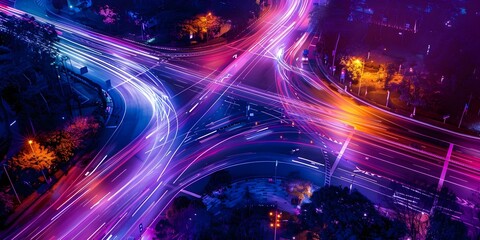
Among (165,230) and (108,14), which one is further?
(108,14)

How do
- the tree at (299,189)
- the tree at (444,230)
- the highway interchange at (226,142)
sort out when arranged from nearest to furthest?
the tree at (444,230)
the highway interchange at (226,142)
the tree at (299,189)

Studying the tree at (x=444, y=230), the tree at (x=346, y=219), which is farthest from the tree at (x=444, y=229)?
the tree at (x=346, y=219)

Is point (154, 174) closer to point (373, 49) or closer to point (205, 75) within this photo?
point (205, 75)

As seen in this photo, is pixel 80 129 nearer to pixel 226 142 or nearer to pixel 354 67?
pixel 226 142

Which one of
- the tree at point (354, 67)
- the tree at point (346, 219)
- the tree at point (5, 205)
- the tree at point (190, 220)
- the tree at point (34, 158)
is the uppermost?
the tree at point (354, 67)

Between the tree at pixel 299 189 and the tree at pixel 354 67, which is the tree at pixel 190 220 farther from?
the tree at pixel 354 67

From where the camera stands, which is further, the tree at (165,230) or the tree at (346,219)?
the tree at (165,230)

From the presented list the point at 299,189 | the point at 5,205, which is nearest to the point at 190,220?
the point at 299,189
